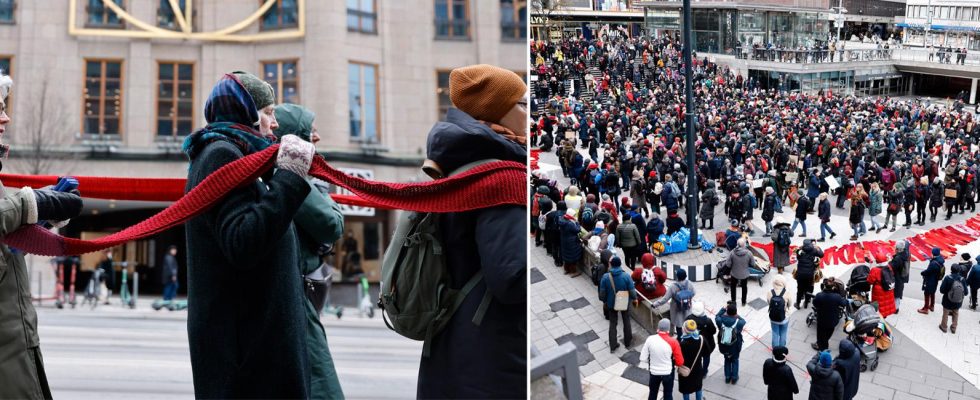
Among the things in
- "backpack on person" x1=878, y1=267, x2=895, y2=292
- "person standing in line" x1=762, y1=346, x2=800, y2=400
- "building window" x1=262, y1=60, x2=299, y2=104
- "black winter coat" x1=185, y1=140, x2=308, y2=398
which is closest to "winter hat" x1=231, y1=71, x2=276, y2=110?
"black winter coat" x1=185, y1=140, x2=308, y2=398

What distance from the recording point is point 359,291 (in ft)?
39.2

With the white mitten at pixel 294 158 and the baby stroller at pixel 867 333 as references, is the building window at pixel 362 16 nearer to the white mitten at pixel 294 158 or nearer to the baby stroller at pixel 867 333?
the baby stroller at pixel 867 333

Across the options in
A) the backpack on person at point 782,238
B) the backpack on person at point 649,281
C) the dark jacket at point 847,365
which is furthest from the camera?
the backpack on person at point 782,238

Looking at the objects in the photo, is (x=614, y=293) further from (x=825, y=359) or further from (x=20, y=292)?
(x=20, y=292)

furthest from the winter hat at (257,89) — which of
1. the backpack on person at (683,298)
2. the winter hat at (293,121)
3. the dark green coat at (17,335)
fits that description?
the backpack on person at (683,298)

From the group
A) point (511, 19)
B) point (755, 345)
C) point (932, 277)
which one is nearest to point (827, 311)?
point (755, 345)

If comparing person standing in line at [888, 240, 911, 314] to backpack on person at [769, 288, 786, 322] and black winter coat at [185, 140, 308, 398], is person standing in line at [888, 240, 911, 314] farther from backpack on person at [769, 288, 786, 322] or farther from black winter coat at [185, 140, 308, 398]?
black winter coat at [185, 140, 308, 398]

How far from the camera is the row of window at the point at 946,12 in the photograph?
69.5 ft

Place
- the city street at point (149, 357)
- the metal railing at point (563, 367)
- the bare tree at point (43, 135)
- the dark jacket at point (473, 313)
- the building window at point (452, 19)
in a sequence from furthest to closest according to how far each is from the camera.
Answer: the bare tree at point (43, 135)
the building window at point (452, 19)
the city street at point (149, 357)
the metal railing at point (563, 367)
the dark jacket at point (473, 313)

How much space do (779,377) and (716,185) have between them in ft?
17.5

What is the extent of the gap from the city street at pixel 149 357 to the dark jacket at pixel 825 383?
10.9ft

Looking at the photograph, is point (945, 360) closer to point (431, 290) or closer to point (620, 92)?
point (620, 92)

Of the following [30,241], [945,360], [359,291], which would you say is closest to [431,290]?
[30,241]

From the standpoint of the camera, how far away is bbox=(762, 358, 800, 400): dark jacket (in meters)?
6.55
